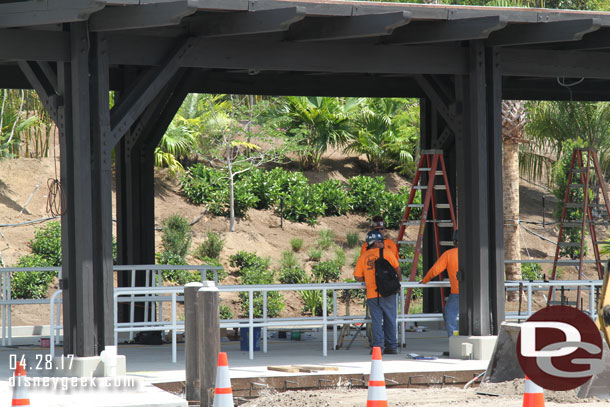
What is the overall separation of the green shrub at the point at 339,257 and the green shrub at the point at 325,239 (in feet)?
1.01

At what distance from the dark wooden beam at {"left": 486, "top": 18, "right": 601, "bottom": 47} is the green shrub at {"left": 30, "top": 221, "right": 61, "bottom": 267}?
1566 cm

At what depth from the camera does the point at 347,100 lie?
3375 cm

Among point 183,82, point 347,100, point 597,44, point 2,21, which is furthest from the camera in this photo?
point 347,100

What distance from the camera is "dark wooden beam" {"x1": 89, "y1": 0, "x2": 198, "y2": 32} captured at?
32.9ft

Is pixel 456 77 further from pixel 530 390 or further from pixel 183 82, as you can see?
pixel 530 390

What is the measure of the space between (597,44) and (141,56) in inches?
220

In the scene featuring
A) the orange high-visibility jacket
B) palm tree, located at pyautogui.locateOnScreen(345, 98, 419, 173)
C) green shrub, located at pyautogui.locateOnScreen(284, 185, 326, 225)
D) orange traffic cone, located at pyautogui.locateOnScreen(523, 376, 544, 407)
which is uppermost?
palm tree, located at pyautogui.locateOnScreen(345, 98, 419, 173)

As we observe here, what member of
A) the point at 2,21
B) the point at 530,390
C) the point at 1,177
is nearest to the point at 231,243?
the point at 1,177

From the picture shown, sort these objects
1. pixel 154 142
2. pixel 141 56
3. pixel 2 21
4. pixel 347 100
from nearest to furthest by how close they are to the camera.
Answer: pixel 2 21 → pixel 141 56 → pixel 154 142 → pixel 347 100

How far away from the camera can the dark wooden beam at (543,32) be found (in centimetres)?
1165

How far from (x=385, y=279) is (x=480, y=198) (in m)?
1.55

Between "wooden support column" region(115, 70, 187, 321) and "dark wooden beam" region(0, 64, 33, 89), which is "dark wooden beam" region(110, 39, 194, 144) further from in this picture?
"dark wooden beam" region(0, 64, 33, 89)

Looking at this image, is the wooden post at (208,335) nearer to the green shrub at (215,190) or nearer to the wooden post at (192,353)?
the wooden post at (192,353)

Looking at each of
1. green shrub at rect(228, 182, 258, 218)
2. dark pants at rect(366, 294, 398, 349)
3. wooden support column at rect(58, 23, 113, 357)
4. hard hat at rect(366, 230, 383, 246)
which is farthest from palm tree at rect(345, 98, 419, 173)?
wooden support column at rect(58, 23, 113, 357)
